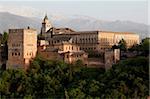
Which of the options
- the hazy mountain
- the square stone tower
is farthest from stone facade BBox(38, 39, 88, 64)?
the hazy mountain

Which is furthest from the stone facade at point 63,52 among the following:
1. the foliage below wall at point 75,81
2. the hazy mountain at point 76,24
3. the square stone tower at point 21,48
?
the hazy mountain at point 76,24

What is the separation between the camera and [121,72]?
114 ft

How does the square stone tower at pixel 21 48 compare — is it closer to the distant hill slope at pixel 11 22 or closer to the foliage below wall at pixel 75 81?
the foliage below wall at pixel 75 81

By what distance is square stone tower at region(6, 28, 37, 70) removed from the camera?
39406 mm

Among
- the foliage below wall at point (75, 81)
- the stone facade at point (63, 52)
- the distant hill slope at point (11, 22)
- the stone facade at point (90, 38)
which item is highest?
the distant hill slope at point (11, 22)

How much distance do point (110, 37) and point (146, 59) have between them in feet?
35.3

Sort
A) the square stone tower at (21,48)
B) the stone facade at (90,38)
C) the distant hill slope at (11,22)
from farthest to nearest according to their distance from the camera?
1. the distant hill slope at (11,22)
2. the stone facade at (90,38)
3. the square stone tower at (21,48)

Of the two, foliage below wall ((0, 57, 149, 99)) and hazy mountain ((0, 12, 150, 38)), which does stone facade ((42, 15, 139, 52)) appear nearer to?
foliage below wall ((0, 57, 149, 99))

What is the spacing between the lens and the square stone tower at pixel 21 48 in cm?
3941

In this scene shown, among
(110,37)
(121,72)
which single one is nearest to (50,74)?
(121,72)

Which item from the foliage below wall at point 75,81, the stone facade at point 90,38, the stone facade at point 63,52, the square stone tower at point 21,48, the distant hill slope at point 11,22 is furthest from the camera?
the distant hill slope at point 11,22

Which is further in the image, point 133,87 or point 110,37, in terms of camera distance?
point 110,37

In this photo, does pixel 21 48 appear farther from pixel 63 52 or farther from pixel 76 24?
pixel 76 24

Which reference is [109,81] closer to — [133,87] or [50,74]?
[133,87]
